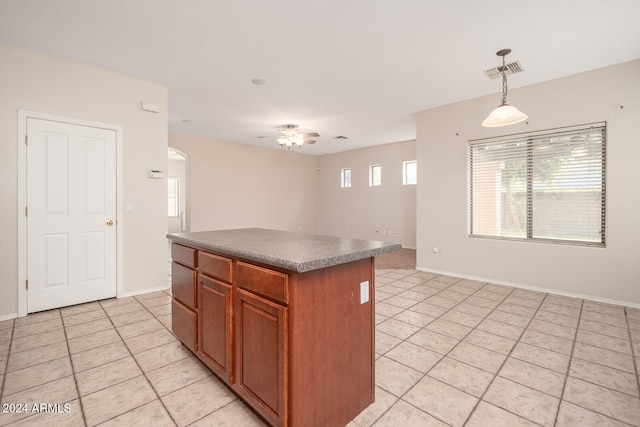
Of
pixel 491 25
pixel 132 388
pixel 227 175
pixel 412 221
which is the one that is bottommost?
pixel 132 388

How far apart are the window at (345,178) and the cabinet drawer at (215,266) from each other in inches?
290


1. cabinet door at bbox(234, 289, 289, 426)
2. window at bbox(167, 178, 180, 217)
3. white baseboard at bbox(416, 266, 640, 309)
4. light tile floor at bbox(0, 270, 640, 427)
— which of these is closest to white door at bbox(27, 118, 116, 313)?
light tile floor at bbox(0, 270, 640, 427)

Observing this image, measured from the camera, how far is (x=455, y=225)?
4.70 m

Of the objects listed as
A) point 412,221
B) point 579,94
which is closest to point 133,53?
point 579,94

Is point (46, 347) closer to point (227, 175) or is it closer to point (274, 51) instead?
point (274, 51)

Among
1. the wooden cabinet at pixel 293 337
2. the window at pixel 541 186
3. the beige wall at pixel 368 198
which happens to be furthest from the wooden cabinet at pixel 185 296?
the beige wall at pixel 368 198

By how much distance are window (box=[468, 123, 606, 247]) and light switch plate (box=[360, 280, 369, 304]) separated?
359cm

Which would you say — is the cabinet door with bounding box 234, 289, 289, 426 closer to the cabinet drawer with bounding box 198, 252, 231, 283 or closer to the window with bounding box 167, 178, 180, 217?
the cabinet drawer with bounding box 198, 252, 231, 283

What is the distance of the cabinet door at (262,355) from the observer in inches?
52.3

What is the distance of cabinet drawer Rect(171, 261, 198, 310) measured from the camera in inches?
82.9

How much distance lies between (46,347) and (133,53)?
2.97 meters

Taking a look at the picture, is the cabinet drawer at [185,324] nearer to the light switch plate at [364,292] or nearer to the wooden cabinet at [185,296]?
the wooden cabinet at [185,296]

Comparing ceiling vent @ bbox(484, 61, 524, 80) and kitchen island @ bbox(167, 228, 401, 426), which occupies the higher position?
ceiling vent @ bbox(484, 61, 524, 80)

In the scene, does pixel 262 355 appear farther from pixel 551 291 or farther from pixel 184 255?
pixel 551 291
